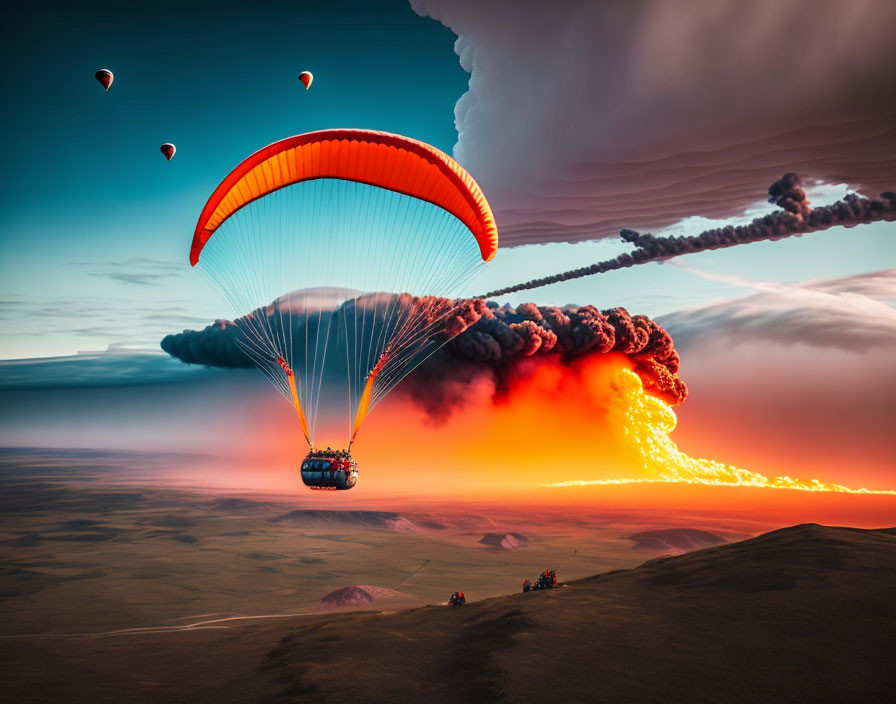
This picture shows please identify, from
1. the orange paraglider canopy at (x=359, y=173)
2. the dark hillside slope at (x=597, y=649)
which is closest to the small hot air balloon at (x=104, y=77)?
the orange paraglider canopy at (x=359, y=173)

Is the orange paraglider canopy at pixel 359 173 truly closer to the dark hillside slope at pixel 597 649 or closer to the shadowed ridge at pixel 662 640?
the shadowed ridge at pixel 662 640

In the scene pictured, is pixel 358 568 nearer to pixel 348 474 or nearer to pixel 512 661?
pixel 348 474

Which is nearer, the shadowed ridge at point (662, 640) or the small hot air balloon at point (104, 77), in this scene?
the shadowed ridge at point (662, 640)

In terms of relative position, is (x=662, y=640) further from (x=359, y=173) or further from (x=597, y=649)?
(x=359, y=173)

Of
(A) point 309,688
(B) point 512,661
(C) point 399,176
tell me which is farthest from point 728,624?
(C) point 399,176

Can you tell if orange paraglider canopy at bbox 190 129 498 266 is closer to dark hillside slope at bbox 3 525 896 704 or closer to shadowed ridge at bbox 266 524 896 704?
shadowed ridge at bbox 266 524 896 704

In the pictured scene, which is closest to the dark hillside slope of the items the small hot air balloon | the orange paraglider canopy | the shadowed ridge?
the shadowed ridge

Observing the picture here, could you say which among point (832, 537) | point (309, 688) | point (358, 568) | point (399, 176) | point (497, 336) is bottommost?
point (358, 568)

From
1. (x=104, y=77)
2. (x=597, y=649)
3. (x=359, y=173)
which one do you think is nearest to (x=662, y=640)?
(x=597, y=649)
